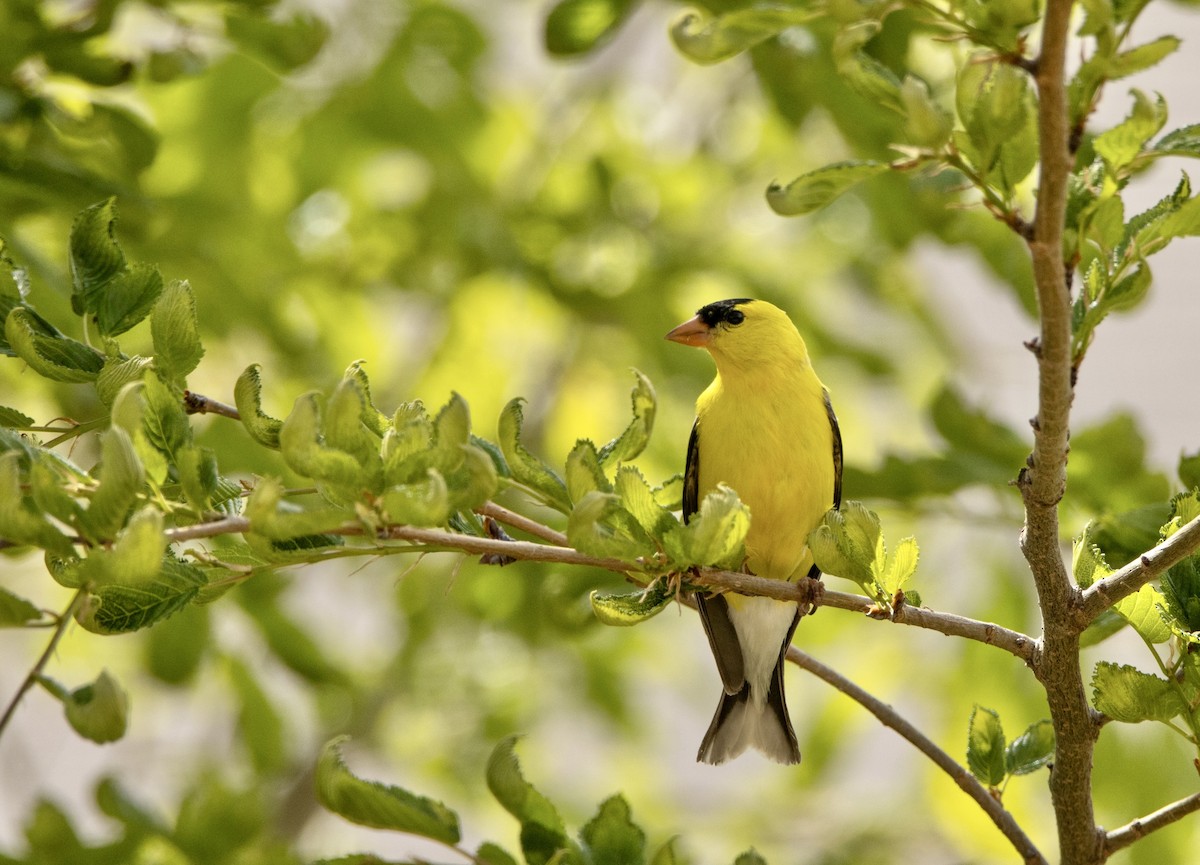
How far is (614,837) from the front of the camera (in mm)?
1330

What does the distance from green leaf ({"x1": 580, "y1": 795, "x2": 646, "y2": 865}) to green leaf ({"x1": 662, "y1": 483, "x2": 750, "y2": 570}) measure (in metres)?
0.39

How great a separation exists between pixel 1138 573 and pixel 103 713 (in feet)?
2.93

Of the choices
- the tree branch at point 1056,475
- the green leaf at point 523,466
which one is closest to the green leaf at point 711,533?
the green leaf at point 523,466

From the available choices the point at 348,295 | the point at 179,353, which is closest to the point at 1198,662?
the point at 179,353

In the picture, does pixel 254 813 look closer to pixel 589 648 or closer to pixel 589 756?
pixel 589 648

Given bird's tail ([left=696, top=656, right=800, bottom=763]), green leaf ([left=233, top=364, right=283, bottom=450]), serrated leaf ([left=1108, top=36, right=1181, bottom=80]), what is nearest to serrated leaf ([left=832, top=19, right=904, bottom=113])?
serrated leaf ([left=1108, top=36, right=1181, bottom=80])

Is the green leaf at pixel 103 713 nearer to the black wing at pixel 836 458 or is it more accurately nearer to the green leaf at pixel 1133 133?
the green leaf at pixel 1133 133

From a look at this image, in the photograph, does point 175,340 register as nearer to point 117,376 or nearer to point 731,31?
point 117,376

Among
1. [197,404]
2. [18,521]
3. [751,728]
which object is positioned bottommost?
[751,728]

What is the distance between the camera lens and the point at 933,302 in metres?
3.37

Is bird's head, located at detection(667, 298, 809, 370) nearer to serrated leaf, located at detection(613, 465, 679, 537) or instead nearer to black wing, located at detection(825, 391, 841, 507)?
black wing, located at detection(825, 391, 841, 507)

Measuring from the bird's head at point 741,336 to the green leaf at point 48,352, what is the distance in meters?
1.35

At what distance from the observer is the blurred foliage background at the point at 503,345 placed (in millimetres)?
1913

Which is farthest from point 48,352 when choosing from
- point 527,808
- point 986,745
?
point 986,745
